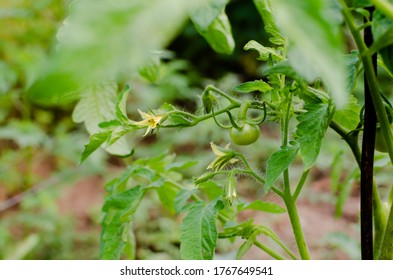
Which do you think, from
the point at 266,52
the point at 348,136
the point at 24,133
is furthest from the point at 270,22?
the point at 24,133

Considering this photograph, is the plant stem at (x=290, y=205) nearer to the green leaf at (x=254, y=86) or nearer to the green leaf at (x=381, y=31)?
the green leaf at (x=254, y=86)

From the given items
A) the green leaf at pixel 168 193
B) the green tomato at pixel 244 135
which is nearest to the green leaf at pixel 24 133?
the green leaf at pixel 168 193

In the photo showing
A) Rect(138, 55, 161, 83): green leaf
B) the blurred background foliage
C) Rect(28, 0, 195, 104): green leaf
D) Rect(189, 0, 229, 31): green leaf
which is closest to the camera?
Rect(28, 0, 195, 104): green leaf

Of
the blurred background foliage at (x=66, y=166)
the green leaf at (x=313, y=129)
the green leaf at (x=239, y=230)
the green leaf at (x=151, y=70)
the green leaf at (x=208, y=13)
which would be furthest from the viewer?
the blurred background foliage at (x=66, y=166)

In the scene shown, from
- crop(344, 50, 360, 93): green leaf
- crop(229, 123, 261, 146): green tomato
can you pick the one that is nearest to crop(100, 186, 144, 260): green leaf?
crop(229, 123, 261, 146): green tomato

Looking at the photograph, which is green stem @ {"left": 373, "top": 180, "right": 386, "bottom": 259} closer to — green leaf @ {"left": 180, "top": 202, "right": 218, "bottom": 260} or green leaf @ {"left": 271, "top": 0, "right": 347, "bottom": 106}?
green leaf @ {"left": 180, "top": 202, "right": 218, "bottom": 260}

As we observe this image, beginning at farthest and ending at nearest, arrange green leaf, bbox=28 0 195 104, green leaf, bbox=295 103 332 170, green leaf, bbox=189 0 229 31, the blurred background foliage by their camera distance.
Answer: the blurred background foliage
green leaf, bbox=295 103 332 170
green leaf, bbox=189 0 229 31
green leaf, bbox=28 0 195 104

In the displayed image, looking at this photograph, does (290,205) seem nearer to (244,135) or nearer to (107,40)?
(244,135)
